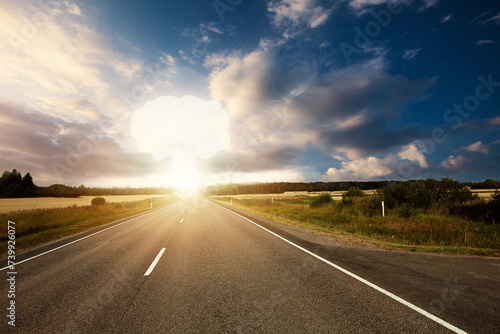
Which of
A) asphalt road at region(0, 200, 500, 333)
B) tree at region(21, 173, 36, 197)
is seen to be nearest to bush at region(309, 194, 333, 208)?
asphalt road at region(0, 200, 500, 333)

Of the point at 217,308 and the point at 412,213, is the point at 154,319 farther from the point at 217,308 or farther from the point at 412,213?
the point at 412,213

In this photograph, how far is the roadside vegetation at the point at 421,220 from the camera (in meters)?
8.66

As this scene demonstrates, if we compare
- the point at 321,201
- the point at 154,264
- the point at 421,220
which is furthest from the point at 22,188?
the point at 421,220

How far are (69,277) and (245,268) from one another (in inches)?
170

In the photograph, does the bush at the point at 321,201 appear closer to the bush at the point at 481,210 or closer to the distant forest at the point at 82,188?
the distant forest at the point at 82,188

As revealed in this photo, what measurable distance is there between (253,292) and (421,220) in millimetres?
16370

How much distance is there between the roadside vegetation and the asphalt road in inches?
108

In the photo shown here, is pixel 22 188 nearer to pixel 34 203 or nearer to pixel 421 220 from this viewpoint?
pixel 34 203

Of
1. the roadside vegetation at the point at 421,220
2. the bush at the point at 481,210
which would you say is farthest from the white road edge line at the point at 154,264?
the bush at the point at 481,210

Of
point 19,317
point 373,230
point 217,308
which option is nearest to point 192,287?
point 217,308

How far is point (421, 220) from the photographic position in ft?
49.2

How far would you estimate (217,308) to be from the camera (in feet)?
11.6

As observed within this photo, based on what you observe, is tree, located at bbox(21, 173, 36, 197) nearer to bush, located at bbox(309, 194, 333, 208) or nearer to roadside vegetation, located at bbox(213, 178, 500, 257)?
roadside vegetation, located at bbox(213, 178, 500, 257)

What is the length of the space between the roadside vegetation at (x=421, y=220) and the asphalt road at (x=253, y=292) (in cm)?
273
